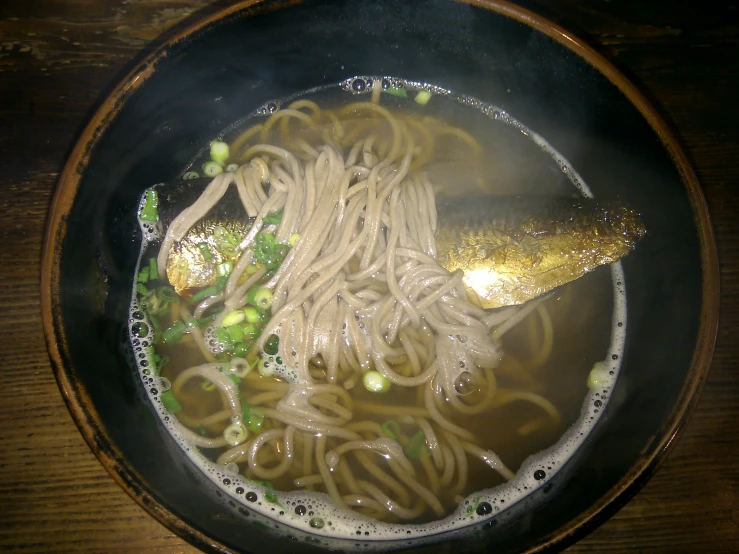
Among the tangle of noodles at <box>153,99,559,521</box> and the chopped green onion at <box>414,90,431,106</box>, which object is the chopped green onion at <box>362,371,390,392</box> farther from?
the chopped green onion at <box>414,90,431,106</box>

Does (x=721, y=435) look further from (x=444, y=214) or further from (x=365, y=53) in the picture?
(x=365, y=53)

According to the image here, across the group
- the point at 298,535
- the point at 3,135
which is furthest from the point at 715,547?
the point at 3,135

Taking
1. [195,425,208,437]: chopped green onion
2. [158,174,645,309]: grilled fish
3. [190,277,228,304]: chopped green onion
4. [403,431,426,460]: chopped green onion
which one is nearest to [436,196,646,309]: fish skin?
[158,174,645,309]: grilled fish

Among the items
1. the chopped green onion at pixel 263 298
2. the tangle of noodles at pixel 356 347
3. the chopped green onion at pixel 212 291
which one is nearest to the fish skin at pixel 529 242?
the tangle of noodles at pixel 356 347

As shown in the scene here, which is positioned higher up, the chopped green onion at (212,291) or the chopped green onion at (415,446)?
the chopped green onion at (212,291)

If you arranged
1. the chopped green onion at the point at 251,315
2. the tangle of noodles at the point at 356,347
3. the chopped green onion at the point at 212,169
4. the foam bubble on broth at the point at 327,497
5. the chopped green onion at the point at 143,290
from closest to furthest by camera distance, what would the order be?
1. the foam bubble on broth at the point at 327,497
2. the tangle of noodles at the point at 356,347
3. the chopped green onion at the point at 251,315
4. the chopped green onion at the point at 143,290
5. the chopped green onion at the point at 212,169

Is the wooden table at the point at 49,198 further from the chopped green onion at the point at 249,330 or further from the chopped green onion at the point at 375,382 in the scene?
→ the chopped green onion at the point at 375,382
